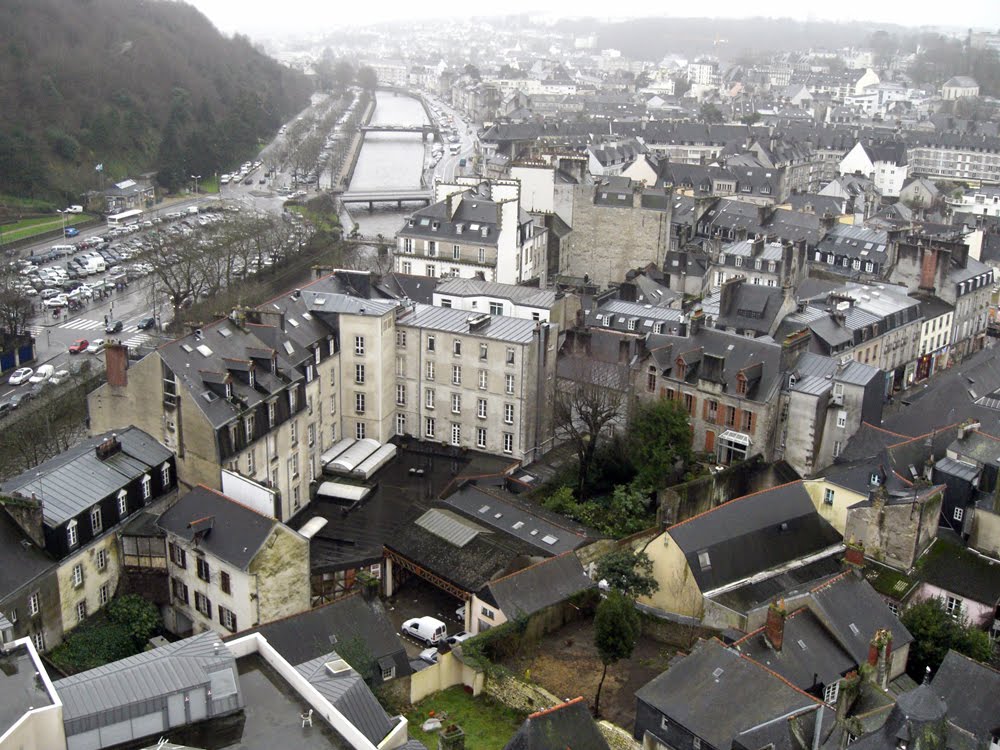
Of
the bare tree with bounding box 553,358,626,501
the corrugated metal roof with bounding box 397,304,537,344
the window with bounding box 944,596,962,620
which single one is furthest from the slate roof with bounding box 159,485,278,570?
the window with bounding box 944,596,962,620

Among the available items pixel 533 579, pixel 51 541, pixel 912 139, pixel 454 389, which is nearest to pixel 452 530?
pixel 533 579

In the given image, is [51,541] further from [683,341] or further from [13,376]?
[13,376]

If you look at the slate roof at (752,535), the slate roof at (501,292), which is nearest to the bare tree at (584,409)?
the slate roof at (501,292)

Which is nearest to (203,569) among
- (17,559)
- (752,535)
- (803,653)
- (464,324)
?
(17,559)

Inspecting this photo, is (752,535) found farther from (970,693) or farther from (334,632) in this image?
(334,632)

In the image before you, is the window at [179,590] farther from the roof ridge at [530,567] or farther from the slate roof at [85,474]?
the roof ridge at [530,567]

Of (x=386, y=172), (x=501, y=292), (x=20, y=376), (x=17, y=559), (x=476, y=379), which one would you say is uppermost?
(x=501, y=292)
